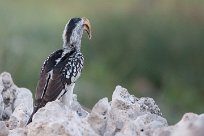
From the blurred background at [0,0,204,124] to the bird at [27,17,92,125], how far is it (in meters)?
5.25

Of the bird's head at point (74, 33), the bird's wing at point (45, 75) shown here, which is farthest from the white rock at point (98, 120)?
the bird's head at point (74, 33)

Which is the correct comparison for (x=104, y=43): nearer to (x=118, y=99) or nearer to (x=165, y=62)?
(x=165, y=62)

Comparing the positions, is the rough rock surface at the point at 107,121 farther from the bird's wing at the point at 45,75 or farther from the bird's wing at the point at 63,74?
the bird's wing at the point at 63,74

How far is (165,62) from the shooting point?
45.4ft

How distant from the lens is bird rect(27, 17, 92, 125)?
216 inches

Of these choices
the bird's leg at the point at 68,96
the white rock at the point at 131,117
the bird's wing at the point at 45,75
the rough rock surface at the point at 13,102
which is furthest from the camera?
the bird's wing at the point at 45,75

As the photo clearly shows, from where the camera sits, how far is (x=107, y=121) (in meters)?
4.09

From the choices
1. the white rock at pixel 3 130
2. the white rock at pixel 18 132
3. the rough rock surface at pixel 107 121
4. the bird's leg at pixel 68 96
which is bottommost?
the white rock at pixel 3 130

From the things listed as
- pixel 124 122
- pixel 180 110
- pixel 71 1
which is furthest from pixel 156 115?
pixel 71 1

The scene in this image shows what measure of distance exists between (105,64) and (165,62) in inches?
35.9

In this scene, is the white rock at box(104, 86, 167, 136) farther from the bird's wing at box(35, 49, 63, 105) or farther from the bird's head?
the bird's head

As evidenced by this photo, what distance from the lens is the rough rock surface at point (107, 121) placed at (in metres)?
3.62

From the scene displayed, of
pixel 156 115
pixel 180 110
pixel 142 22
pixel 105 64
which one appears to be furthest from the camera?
pixel 142 22

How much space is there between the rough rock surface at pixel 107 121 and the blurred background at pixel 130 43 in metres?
7.24
